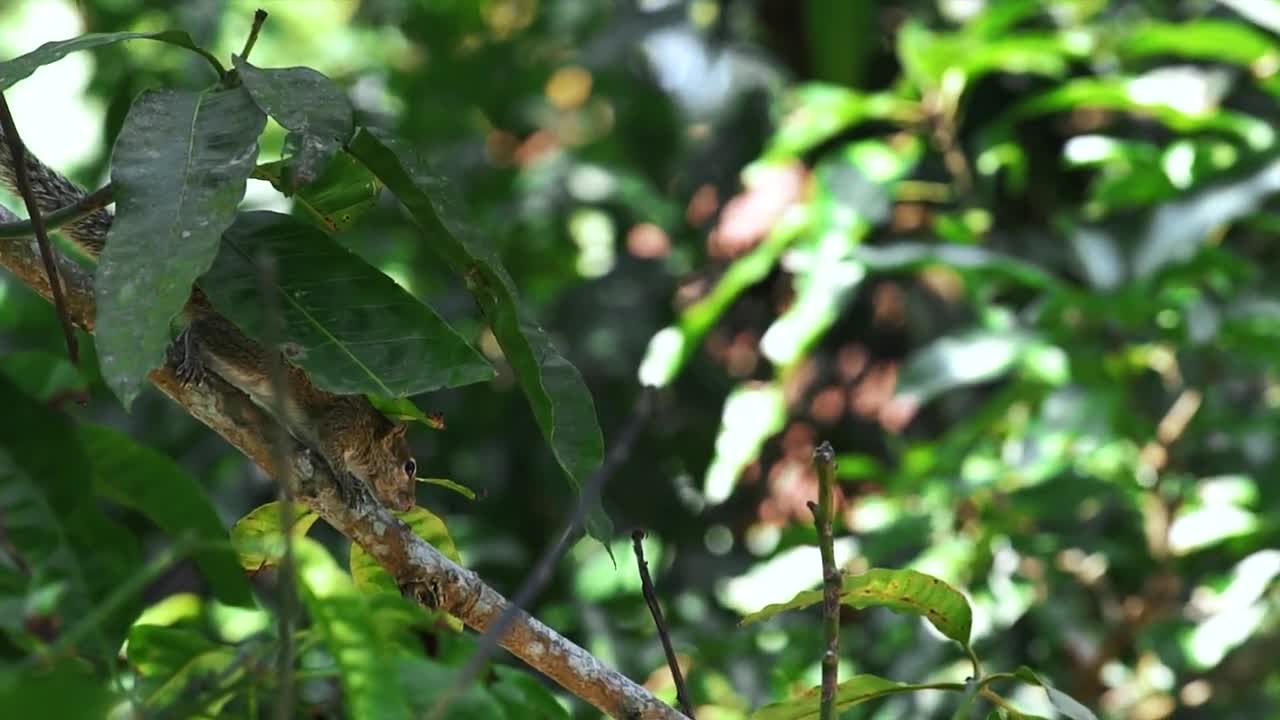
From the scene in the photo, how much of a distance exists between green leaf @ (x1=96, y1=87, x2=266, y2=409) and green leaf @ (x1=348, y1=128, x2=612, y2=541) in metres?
0.05

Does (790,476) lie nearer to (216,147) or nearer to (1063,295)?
(1063,295)

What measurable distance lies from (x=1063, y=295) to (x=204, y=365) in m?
0.85

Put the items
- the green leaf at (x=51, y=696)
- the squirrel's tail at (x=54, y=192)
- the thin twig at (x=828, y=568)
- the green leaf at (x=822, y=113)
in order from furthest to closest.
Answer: the green leaf at (x=822, y=113), the squirrel's tail at (x=54, y=192), the thin twig at (x=828, y=568), the green leaf at (x=51, y=696)

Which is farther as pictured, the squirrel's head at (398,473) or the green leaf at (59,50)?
the squirrel's head at (398,473)

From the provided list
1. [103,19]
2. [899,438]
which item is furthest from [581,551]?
[103,19]

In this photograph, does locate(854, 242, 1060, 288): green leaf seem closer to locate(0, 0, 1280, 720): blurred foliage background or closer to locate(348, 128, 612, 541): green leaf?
locate(0, 0, 1280, 720): blurred foliage background

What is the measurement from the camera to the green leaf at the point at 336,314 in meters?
0.51

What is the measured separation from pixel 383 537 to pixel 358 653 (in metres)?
0.14

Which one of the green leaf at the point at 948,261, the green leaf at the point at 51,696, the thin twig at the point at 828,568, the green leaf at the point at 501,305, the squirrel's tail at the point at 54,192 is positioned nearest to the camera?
the green leaf at the point at 51,696

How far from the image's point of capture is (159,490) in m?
0.58

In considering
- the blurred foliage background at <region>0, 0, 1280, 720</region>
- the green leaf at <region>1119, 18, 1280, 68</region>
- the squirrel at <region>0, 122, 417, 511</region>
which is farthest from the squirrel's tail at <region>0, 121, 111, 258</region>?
the green leaf at <region>1119, 18, 1280, 68</region>

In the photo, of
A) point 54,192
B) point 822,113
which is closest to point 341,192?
point 54,192

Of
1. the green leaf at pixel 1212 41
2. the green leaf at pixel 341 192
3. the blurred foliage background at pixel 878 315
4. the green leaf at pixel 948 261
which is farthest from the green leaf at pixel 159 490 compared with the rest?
the green leaf at pixel 1212 41

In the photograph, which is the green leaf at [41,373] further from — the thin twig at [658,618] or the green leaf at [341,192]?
the thin twig at [658,618]
